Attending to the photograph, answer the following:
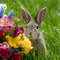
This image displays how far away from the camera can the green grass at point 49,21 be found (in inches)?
227

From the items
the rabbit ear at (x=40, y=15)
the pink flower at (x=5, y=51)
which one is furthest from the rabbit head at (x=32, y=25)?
the pink flower at (x=5, y=51)

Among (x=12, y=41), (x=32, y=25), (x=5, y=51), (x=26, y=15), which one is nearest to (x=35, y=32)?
(x=32, y=25)

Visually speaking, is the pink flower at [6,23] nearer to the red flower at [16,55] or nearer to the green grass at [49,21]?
the red flower at [16,55]

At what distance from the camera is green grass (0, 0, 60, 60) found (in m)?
5.75

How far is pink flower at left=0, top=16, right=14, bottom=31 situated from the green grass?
0.41 meters

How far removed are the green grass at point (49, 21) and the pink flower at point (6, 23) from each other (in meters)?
0.41

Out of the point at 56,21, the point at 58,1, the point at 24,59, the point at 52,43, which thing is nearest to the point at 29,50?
the point at 24,59

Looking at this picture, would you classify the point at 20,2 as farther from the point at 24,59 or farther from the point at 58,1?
the point at 24,59

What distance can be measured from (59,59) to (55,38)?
29.5 inches

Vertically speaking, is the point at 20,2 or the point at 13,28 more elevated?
the point at 20,2

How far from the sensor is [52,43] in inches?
238

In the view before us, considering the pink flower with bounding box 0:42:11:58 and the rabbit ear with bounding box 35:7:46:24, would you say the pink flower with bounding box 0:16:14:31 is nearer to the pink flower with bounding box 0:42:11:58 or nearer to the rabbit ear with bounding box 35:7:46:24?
the pink flower with bounding box 0:42:11:58

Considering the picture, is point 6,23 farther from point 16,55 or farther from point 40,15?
point 40,15

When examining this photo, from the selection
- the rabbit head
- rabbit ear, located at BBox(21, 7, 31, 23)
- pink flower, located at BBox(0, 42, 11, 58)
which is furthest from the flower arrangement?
rabbit ear, located at BBox(21, 7, 31, 23)
